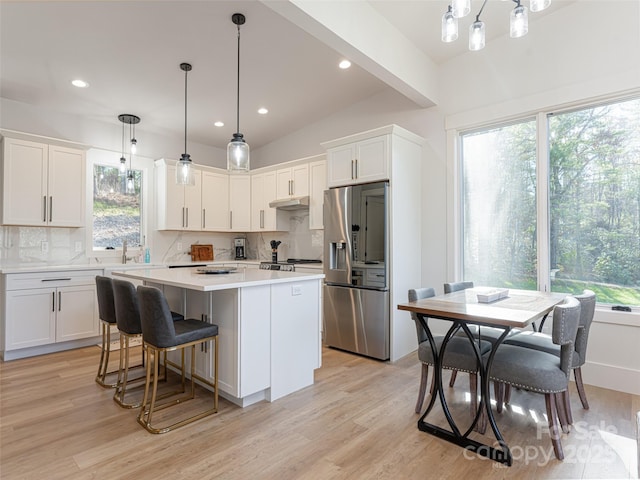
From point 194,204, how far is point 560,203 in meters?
4.67

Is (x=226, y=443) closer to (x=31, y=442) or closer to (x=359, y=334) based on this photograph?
(x=31, y=442)

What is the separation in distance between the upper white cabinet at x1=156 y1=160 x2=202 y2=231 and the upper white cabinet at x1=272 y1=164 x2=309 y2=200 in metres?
1.27

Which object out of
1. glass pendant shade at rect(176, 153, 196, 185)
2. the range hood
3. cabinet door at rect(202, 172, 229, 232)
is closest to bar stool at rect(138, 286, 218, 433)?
glass pendant shade at rect(176, 153, 196, 185)

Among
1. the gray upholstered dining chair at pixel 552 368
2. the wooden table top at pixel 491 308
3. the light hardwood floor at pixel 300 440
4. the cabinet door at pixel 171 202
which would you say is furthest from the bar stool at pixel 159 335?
the cabinet door at pixel 171 202

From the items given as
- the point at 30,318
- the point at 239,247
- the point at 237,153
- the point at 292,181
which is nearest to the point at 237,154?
the point at 237,153

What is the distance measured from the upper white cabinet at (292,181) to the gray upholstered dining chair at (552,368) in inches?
135

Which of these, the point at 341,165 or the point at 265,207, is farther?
the point at 265,207

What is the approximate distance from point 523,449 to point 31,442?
9.62 feet

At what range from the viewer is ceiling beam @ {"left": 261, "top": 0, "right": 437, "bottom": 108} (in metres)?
2.44

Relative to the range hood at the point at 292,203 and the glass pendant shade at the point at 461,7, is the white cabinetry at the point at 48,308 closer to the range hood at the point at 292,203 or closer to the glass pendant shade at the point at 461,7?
the range hood at the point at 292,203

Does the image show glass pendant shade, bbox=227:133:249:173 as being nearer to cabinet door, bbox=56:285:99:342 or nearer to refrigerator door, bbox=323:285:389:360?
refrigerator door, bbox=323:285:389:360

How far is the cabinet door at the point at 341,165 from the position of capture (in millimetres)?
3967

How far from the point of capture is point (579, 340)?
227 cm

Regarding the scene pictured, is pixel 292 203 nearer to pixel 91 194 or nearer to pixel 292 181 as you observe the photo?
pixel 292 181
